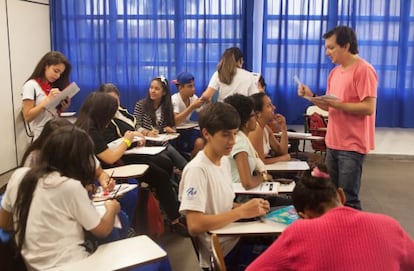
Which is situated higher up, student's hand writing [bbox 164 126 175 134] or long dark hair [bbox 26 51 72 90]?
long dark hair [bbox 26 51 72 90]

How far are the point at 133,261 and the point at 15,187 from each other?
0.56m

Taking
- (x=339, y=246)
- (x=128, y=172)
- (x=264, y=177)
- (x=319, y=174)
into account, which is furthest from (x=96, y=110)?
(x=339, y=246)

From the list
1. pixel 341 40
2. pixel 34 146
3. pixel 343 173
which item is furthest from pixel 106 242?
pixel 341 40

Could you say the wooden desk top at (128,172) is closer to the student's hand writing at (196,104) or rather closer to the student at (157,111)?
the student at (157,111)

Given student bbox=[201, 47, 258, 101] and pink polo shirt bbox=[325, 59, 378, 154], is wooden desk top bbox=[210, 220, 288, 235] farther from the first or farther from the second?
student bbox=[201, 47, 258, 101]

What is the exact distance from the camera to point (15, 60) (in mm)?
5414

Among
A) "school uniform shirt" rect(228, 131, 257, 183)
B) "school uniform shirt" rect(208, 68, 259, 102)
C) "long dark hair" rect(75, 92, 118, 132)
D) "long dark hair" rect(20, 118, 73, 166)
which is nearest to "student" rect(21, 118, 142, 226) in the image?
"long dark hair" rect(20, 118, 73, 166)

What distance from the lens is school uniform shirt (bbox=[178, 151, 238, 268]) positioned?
1.91 metres

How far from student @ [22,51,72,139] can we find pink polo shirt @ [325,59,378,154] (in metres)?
2.01

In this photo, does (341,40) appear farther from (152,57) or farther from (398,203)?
(152,57)

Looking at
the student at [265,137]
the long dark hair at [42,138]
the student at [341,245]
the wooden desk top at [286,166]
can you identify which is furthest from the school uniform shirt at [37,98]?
the student at [341,245]

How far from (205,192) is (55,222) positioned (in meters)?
0.62

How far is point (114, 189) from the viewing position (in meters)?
2.50

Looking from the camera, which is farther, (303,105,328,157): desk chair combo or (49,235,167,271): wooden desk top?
(303,105,328,157): desk chair combo
